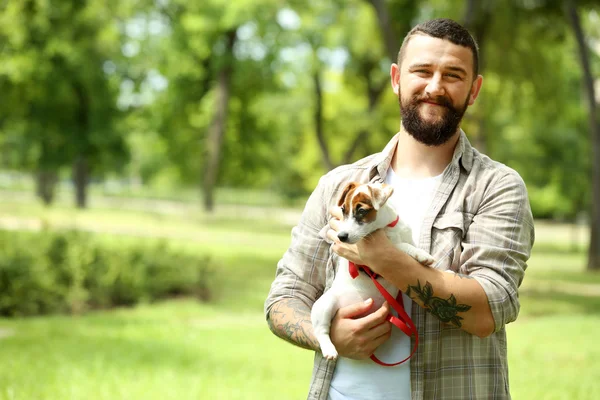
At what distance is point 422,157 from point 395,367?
0.81 meters

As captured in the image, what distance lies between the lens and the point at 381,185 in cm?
247

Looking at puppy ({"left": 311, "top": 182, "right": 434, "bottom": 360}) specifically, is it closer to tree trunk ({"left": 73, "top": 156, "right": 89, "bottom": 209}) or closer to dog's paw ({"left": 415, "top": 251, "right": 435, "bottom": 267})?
dog's paw ({"left": 415, "top": 251, "right": 435, "bottom": 267})

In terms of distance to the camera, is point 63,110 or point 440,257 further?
point 63,110

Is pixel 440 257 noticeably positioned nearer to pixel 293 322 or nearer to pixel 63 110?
pixel 293 322

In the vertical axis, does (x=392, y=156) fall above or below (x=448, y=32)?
below

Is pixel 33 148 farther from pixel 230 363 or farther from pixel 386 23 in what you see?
pixel 230 363

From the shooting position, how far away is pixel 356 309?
8.43 ft

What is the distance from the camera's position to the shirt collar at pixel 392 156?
8.99 ft


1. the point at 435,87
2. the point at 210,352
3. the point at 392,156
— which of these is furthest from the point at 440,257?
the point at 210,352

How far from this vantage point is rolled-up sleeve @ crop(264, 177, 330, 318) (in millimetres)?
→ 2865

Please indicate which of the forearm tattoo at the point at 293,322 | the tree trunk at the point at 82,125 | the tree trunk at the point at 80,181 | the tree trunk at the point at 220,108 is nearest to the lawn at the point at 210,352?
the forearm tattoo at the point at 293,322

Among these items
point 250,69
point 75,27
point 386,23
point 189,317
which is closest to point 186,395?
point 189,317

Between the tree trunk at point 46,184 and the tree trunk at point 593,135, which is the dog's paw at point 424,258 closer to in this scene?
the tree trunk at point 593,135

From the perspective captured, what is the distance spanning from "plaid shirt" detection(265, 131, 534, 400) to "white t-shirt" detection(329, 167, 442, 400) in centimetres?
3
